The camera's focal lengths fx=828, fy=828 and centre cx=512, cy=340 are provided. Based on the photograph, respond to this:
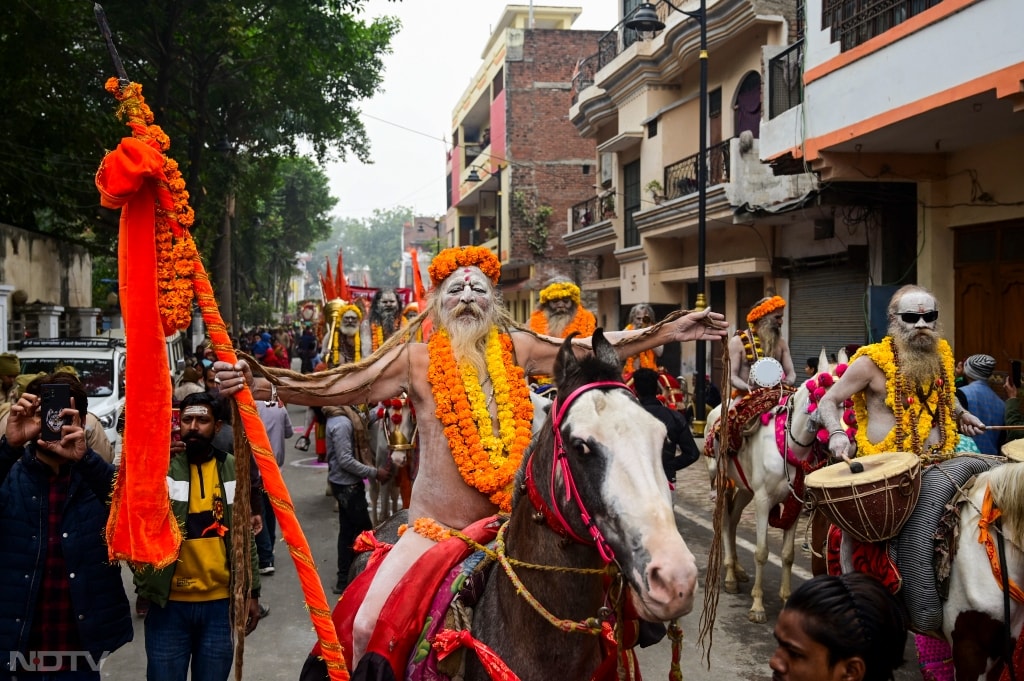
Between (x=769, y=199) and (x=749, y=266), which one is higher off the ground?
(x=769, y=199)

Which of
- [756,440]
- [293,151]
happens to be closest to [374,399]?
[756,440]

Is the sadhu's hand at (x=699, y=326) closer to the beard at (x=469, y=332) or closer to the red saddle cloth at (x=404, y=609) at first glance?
the beard at (x=469, y=332)

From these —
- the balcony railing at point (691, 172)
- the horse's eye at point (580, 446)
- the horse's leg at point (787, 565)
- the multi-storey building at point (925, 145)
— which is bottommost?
the horse's leg at point (787, 565)

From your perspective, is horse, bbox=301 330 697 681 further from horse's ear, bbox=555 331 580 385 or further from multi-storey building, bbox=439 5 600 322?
multi-storey building, bbox=439 5 600 322

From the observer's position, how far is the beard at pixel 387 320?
1177 centimetres

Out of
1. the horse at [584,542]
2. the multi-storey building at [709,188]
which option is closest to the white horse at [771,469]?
the horse at [584,542]

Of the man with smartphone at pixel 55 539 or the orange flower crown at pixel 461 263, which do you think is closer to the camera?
the man with smartphone at pixel 55 539

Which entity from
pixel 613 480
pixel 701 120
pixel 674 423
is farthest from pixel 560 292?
pixel 613 480

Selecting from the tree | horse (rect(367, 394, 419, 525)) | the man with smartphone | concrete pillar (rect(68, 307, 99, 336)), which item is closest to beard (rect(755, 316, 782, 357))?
horse (rect(367, 394, 419, 525))

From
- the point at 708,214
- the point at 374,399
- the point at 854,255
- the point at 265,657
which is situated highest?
the point at 708,214

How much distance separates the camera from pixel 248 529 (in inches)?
137

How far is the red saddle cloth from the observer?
3.35 metres

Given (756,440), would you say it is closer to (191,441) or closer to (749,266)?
(191,441)

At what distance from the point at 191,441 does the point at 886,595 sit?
3680mm
